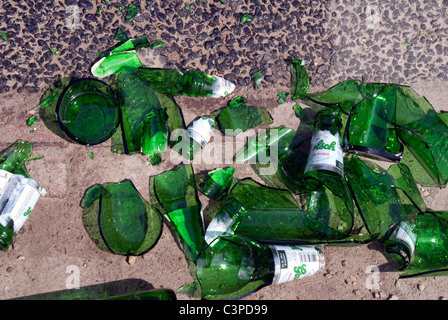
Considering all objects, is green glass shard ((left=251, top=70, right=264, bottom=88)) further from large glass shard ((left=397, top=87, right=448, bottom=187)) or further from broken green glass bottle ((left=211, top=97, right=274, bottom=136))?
large glass shard ((left=397, top=87, right=448, bottom=187))

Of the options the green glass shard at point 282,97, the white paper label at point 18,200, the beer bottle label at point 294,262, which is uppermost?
the green glass shard at point 282,97

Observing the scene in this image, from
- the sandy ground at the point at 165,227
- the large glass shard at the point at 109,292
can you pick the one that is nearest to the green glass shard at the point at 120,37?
the sandy ground at the point at 165,227

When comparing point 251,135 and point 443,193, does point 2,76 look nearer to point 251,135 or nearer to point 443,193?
point 251,135

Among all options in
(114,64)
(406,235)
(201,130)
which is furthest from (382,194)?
(114,64)

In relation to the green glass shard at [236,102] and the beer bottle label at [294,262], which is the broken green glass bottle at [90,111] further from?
the beer bottle label at [294,262]

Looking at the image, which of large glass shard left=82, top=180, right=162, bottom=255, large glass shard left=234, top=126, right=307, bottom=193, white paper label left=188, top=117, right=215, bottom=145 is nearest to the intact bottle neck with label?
large glass shard left=234, top=126, right=307, bottom=193

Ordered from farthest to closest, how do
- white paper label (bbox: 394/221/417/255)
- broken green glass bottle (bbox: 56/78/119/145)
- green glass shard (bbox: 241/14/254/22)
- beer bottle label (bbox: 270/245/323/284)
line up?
green glass shard (bbox: 241/14/254/22) < broken green glass bottle (bbox: 56/78/119/145) < white paper label (bbox: 394/221/417/255) < beer bottle label (bbox: 270/245/323/284)
